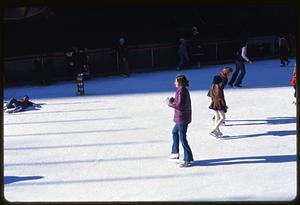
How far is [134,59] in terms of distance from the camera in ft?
55.4

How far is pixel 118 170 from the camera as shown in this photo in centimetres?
651

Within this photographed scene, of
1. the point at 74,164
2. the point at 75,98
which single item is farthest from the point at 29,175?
the point at 75,98

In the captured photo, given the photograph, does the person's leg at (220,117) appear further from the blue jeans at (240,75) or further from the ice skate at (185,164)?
the blue jeans at (240,75)

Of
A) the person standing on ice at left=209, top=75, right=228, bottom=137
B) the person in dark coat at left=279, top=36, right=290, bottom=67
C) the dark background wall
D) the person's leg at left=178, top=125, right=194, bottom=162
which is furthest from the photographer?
the person in dark coat at left=279, top=36, right=290, bottom=67

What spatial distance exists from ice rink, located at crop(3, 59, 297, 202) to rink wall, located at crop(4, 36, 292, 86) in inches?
89.6

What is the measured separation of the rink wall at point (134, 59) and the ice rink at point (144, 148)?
2.28 m

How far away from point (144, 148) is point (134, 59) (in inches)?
376

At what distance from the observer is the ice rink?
5.59m

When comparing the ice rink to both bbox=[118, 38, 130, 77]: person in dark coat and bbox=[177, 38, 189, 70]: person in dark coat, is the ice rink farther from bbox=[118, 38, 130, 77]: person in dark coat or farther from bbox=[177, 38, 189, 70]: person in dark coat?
bbox=[177, 38, 189, 70]: person in dark coat

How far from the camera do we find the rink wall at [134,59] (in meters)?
15.4

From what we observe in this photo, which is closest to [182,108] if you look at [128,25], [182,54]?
[182,54]

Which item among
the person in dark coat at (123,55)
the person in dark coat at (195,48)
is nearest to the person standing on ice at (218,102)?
the person in dark coat at (123,55)

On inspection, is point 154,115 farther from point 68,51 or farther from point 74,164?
point 68,51

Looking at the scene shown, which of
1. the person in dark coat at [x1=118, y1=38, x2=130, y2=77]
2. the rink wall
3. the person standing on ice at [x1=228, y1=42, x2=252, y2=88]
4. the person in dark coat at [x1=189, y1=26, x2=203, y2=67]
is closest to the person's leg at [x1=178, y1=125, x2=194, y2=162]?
the person standing on ice at [x1=228, y1=42, x2=252, y2=88]
